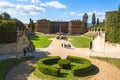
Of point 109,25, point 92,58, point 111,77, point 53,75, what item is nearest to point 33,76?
point 53,75

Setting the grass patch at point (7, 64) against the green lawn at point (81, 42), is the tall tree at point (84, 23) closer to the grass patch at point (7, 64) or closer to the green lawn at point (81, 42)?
the green lawn at point (81, 42)

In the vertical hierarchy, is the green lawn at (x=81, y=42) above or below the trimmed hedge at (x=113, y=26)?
below

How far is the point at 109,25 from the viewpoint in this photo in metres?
45.7

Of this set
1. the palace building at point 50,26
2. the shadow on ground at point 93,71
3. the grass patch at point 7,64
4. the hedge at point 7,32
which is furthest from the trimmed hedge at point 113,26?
the palace building at point 50,26

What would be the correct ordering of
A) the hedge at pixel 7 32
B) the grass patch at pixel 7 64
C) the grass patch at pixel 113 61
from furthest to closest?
the hedge at pixel 7 32, the grass patch at pixel 113 61, the grass patch at pixel 7 64

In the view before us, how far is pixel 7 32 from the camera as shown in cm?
4322

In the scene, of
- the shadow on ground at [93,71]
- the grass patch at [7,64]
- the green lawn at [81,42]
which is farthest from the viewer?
the green lawn at [81,42]

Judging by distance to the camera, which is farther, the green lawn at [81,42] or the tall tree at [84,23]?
the tall tree at [84,23]

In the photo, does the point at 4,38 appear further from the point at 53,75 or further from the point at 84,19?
the point at 84,19

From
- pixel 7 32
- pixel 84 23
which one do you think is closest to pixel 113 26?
pixel 7 32

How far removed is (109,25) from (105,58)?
9883 mm

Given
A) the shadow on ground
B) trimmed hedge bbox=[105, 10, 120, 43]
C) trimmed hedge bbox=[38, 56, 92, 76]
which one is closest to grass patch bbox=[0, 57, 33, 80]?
trimmed hedge bbox=[38, 56, 92, 76]

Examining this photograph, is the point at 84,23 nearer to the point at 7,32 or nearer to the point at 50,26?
the point at 50,26

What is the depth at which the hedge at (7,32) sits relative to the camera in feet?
139
